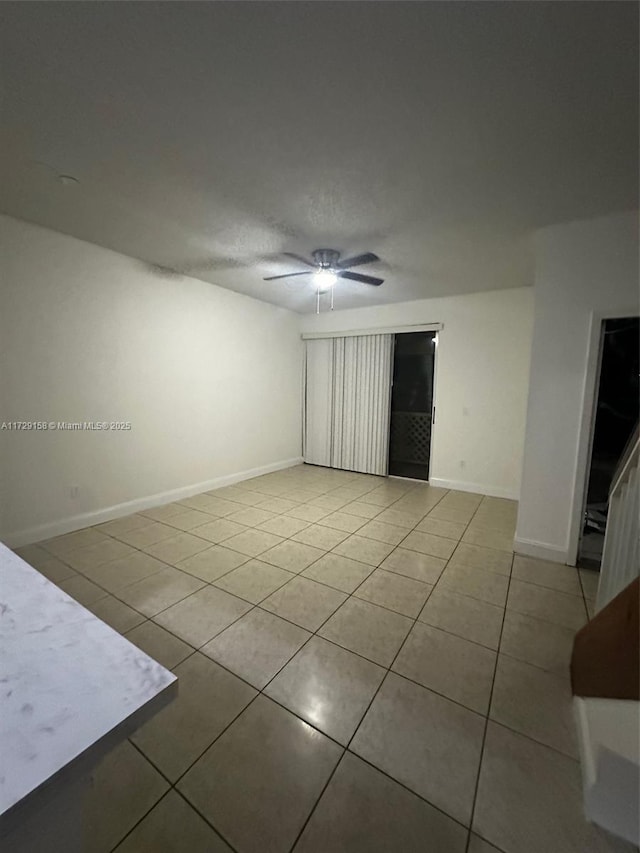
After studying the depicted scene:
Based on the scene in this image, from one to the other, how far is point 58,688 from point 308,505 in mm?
2995

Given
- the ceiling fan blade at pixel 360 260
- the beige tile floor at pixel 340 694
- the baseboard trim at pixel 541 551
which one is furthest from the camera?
the ceiling fan blade at pixel 360 260

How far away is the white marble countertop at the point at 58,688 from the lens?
15.3 inches

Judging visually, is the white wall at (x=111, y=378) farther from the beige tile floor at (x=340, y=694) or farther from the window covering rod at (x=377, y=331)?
the window covering rod at (x=377, y=331)

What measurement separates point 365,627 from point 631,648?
1489mm

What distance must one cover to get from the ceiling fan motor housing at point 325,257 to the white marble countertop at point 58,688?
8.56 ft

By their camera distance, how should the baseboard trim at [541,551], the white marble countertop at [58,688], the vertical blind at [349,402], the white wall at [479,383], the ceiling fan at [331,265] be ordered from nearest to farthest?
the white marble countertop at [58,688], the baseboard trim at [541,551], the ceiling fan at [331,265], the white wall at [479,383], the vertical blind at [349,402]

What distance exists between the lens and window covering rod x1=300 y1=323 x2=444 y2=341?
3922 mm

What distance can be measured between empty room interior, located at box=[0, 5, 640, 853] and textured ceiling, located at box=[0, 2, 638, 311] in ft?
0.04

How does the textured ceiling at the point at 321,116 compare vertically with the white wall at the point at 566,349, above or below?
above

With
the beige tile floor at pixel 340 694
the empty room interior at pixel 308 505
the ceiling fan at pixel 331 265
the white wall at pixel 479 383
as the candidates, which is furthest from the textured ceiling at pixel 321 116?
the beige tile floor at pixel 340 694

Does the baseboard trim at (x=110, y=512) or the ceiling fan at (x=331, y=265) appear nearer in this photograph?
the baseboard trim at (x=110, y=512)

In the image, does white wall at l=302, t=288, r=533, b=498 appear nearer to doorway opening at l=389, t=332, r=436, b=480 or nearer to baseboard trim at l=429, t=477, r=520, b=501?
baseboard trim at l=429, t=477, r=520, b=501

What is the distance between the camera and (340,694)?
1.33 meters

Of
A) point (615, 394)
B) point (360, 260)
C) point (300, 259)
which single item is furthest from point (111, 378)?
point (615, 394)
